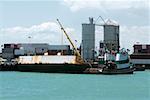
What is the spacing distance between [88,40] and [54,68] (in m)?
37.1

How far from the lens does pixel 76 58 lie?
2618 inches

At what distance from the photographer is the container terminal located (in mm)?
58000

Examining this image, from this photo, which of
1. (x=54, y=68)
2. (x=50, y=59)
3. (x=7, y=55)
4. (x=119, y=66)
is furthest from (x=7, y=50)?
(x=119, y=66)

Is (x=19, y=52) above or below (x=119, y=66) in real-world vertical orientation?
above

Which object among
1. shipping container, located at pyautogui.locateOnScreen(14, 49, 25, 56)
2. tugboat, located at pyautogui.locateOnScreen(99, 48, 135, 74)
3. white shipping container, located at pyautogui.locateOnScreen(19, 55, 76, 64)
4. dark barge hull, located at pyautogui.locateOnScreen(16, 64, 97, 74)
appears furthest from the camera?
shipping container, located at pyautogui.locateOnScreen(14, 49, 25, 56)

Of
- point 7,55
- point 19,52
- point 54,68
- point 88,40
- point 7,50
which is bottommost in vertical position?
point 54,68

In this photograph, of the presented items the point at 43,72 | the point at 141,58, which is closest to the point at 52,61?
the point at 43,72

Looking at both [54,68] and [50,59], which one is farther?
[50,59]

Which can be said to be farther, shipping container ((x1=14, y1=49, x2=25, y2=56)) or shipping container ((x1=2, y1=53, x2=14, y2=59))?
shipping container ((x1=14, y1=49, x2=25, y2=56))

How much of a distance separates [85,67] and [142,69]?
62.9ft

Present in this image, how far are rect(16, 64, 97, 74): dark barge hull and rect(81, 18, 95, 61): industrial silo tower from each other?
3105cm

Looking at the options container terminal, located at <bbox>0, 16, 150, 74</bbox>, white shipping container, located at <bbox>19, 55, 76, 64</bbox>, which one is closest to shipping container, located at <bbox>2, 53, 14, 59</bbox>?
container terminal, located at <bbox>0, 16, 150, 74</bbox>

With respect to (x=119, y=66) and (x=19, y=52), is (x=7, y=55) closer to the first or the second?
(x=19, y=52)

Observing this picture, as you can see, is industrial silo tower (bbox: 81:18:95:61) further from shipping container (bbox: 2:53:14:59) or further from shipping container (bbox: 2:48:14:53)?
shipping container (bbox: 2:53:14:59)
